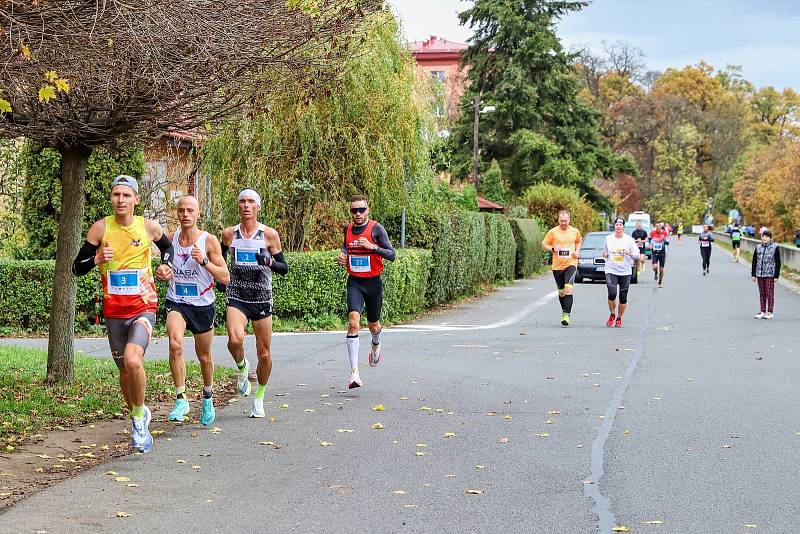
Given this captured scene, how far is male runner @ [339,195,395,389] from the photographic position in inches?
445

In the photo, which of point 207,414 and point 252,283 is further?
point 252,283

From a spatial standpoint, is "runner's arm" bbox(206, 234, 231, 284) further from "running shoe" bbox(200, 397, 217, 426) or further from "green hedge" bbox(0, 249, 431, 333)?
"green hedge" bbox(0, 249, 431, 333)

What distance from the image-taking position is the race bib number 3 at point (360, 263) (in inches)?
453

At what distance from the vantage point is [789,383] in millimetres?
12023

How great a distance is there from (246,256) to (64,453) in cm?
244

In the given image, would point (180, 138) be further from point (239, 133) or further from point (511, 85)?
point (511, 85)

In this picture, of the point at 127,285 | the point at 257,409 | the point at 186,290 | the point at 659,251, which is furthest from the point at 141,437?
the point at 659,251

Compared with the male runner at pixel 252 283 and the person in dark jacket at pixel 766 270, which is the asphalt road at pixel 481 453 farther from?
the person in dark jacket at pixel 766 270

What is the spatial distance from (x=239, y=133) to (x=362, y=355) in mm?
7880

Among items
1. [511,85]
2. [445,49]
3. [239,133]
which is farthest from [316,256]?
[445,49]

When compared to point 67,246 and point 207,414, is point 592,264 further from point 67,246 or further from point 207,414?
point 207,414

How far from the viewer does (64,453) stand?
790 centimetres

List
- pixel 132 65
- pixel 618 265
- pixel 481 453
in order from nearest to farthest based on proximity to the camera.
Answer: pixel 481 453
pixel 132 65
pixel 618 265

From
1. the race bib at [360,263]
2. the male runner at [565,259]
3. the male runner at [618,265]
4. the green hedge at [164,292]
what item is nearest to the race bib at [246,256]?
the race bib at [360,263]
